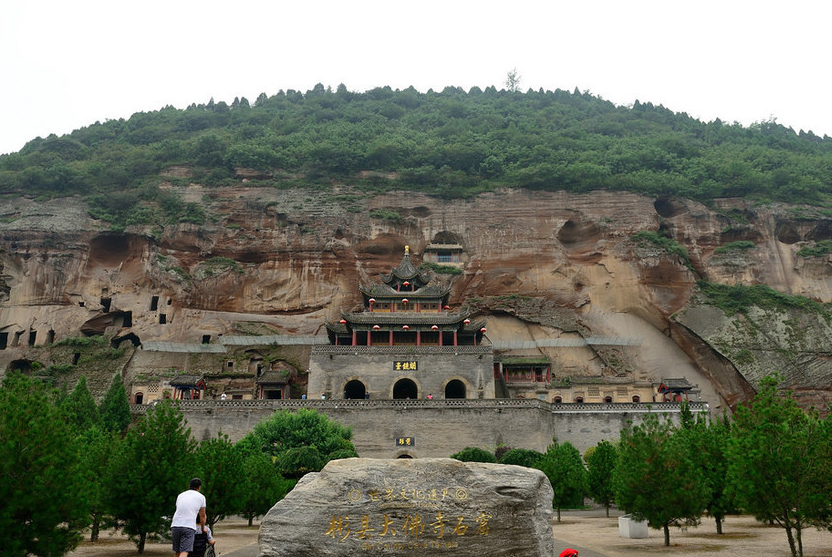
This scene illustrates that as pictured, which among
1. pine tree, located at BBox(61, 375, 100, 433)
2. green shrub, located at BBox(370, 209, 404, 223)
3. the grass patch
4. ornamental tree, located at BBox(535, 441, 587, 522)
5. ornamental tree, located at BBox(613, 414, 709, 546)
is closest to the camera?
ornamental tree, located at BBox(613, 414, 709, 546)

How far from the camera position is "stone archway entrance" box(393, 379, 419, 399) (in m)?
43.2

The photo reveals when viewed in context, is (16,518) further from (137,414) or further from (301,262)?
(301,262)

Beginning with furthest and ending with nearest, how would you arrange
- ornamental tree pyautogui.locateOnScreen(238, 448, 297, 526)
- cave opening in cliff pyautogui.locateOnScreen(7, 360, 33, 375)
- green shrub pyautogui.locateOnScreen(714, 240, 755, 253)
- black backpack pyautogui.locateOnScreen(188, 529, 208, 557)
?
green shrub pyautogui.locateOnScreen(714, 240, 755, 253), cave opening in cliff pyautogui.locateOnScreen(7, 360, 33, 375), ornamental tree pyautogui.locateOnScreen(238, 448, 297, 526), black backpack pyautogui.locateOnScreen(188, 529, 208, 557)

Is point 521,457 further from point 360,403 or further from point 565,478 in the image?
point 360,403

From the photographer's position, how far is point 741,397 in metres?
46.2

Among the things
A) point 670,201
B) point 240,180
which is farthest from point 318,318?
point 670,201

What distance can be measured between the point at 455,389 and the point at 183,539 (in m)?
33.5

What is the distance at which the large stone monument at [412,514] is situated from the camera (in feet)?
37.9

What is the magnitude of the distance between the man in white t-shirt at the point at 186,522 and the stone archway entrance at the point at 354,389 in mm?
31517

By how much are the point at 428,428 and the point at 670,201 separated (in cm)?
3337

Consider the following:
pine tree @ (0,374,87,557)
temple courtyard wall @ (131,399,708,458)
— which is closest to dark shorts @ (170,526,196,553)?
pine tree @ (0,374,87,557)

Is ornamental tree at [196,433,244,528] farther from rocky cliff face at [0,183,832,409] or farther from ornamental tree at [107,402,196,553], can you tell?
rocky cliff face at [0,183,832,409]

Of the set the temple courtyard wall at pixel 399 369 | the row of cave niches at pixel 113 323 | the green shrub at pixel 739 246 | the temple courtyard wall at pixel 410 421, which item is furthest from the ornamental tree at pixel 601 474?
the row of cave niches at pixel 113 323

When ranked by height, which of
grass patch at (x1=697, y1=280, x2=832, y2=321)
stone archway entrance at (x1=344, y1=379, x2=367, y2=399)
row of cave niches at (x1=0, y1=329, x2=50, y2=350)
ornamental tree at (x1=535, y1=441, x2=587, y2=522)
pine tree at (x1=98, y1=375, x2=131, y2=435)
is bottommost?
ornamental tree at (x1=535, y1=441, x2=587, y2=522)
